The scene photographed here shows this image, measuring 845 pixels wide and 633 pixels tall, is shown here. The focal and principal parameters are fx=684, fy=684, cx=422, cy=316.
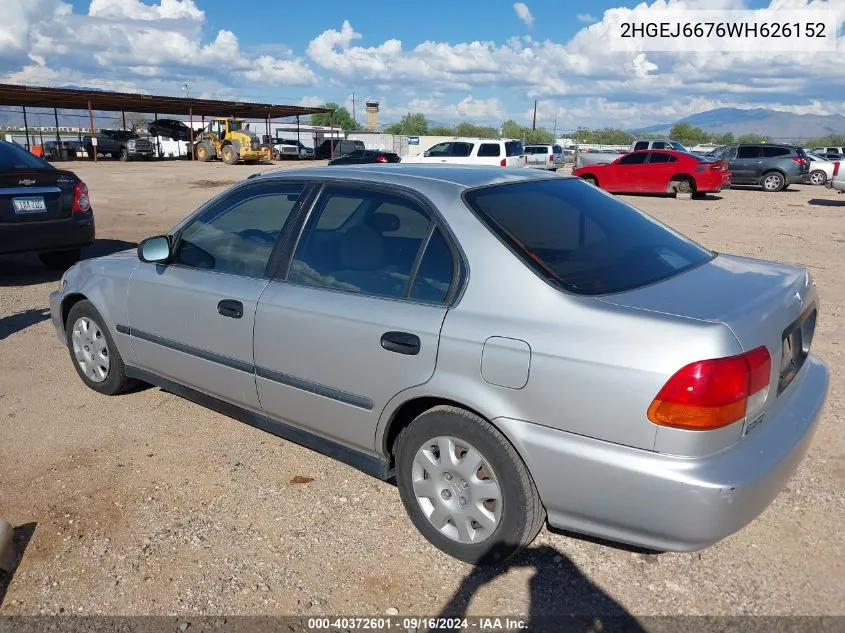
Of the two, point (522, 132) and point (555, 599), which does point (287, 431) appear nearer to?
point (555, 599)

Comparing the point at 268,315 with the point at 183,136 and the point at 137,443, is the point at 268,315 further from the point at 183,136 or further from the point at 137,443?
the point at 183,136

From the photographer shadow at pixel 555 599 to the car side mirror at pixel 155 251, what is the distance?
2.46m

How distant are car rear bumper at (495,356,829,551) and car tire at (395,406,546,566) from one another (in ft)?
0.26

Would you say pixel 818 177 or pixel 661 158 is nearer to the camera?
pixel 661 158

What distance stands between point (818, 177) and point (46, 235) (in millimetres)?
28055

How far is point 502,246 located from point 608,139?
297 feet

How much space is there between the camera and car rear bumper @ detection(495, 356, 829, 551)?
232 cm

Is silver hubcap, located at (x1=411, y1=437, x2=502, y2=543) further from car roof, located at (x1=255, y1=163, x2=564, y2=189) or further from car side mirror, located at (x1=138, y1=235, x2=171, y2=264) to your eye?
car side mirror, located at (x1=138, y1=235, x2=171, y2=264)

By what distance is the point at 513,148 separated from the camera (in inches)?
948

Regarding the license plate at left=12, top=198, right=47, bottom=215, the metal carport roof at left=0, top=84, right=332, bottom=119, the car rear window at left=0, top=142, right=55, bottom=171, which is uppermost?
the metal carport roof at left=0, top=84, right=332, bottom=119

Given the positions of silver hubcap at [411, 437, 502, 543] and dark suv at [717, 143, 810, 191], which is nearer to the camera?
silver hubcap at [411, 437, 502, 543]

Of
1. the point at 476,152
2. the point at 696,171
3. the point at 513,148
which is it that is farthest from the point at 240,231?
the point at 513,148

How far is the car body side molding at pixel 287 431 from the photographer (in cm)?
321

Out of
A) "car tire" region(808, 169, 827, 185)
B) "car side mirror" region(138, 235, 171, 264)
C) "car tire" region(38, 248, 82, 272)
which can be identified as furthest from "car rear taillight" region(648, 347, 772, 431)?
"car tire" region(808, 169, 827, 185)
